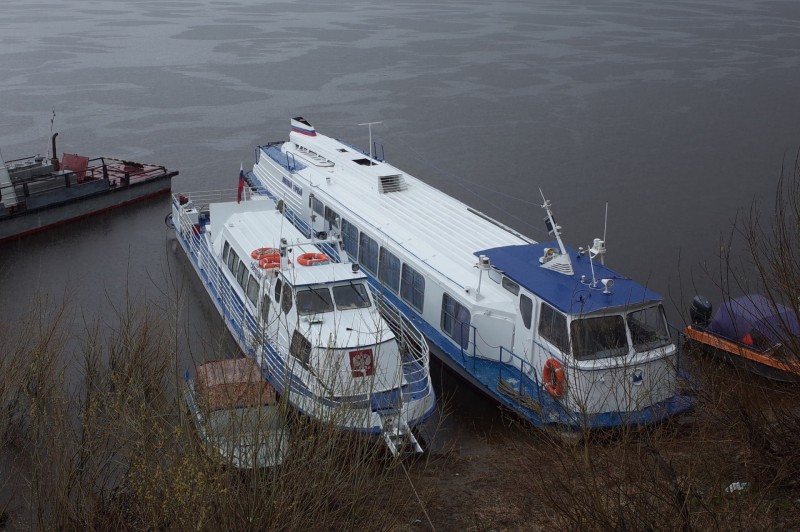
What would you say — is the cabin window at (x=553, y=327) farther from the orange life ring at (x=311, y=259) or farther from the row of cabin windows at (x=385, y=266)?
the orange life ring at (x=311, y=259)

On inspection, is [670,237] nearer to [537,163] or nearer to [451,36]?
[537,163]

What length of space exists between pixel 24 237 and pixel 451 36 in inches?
1669

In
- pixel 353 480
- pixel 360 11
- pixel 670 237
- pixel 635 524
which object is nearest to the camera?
pixel 635 524

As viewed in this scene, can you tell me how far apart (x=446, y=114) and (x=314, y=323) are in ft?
91.0

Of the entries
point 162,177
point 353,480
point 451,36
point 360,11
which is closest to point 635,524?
point 353,480

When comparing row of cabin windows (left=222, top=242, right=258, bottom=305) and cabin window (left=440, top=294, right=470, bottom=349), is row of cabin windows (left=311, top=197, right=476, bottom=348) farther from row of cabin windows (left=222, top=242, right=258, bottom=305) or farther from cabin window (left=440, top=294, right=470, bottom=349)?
row of cabin windows (left=222, top=242, right=258, bottom=305)

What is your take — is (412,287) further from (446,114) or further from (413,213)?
(446,114)

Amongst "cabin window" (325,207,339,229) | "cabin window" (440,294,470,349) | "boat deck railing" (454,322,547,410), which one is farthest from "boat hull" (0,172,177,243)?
"boat deck railing" (454,322,547,410)

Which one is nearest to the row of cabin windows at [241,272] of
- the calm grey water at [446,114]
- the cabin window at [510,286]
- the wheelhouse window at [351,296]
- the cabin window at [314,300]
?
the calm grey water at [446,114]

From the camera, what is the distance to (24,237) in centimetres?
2772

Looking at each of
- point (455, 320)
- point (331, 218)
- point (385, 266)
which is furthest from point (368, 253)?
point (455, 320)

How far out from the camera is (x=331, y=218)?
22781 mm

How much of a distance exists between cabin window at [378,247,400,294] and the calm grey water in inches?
131

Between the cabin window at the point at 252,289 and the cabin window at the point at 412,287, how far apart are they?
3.27 metres
